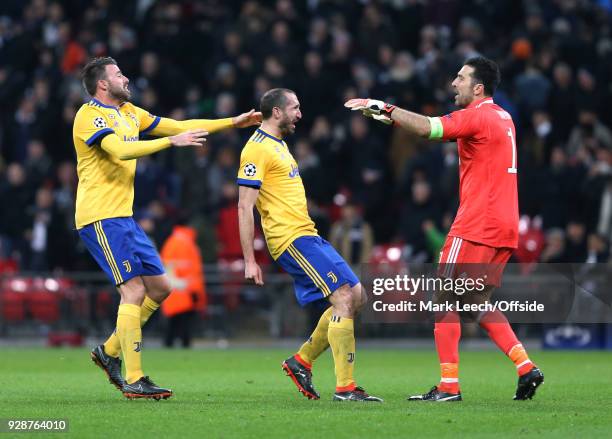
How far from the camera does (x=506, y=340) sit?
10852mm

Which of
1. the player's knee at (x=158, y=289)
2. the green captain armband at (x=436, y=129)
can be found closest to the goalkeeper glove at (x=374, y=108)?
the green captain armband at (x=436, y=129)

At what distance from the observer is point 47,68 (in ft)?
87.4

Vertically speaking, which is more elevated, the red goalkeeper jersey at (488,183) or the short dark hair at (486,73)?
the short dark hair at (486,73)

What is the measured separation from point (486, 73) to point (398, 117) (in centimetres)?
101

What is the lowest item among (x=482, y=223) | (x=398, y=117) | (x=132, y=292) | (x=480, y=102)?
(x=132, y=292)

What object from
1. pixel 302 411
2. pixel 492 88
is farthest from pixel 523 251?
pixel 302 411

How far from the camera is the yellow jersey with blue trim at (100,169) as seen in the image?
37.0ft


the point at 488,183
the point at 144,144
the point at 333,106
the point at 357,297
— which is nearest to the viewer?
the point at 144,144

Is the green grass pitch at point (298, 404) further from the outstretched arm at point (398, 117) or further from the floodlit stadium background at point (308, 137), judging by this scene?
the floodlit stadium background at point (308, 137)

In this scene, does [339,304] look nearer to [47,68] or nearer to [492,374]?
[492,374]

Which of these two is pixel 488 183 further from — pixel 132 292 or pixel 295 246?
pixel 132 292

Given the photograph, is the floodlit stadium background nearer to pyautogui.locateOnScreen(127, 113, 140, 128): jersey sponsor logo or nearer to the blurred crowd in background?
the blurred crowd in background

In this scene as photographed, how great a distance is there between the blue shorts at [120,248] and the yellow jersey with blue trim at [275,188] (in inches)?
39.2

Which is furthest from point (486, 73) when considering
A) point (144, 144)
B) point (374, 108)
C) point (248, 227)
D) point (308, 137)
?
point (308, 137)
